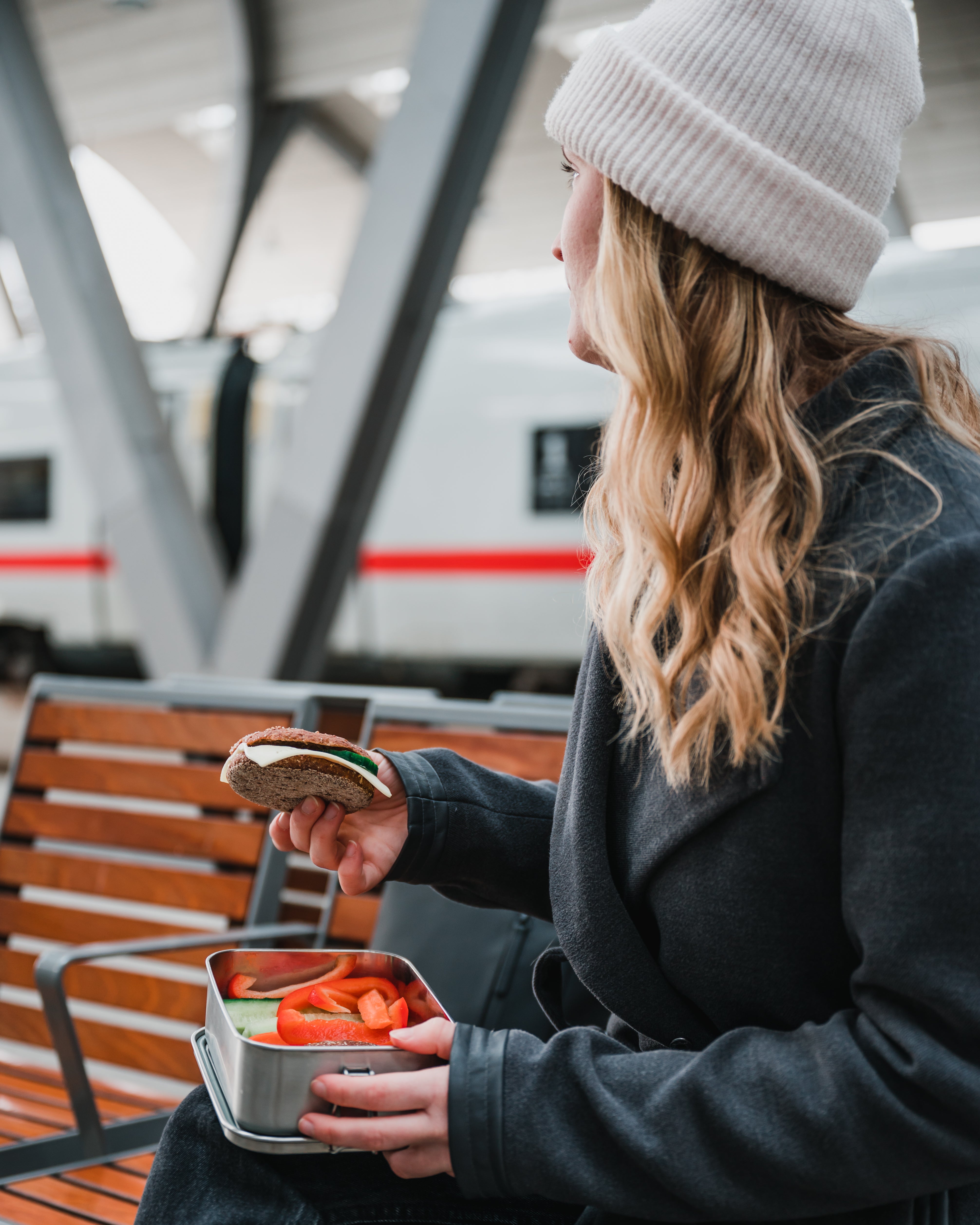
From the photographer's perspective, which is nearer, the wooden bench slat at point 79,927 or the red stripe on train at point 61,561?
the wooden bench slat at point 79,927

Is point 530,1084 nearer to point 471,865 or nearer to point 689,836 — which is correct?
point 689,836

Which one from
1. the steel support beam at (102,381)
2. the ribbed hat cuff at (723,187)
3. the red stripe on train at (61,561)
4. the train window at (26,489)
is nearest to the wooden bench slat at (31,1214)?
the ribbed hat cuff at (723,187)

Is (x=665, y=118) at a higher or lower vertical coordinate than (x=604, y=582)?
higher

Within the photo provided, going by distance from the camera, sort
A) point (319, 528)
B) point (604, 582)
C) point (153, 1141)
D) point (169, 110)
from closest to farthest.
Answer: point (604, 582) < point (153, 1141) < point (319, 528) < point (169, 110)

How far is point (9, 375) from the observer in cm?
859

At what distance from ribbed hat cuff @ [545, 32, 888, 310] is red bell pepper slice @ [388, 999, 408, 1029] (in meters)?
0.70

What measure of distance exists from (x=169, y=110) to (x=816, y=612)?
1208 cm

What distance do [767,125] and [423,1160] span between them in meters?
0.88

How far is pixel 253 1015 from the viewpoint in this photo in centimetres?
99

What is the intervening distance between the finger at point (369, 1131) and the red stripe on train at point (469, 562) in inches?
214

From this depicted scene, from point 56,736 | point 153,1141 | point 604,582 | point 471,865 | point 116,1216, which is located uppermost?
point 604,582

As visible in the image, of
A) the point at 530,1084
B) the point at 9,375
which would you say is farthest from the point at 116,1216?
the point at 9,375

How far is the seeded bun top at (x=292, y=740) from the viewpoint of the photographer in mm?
1069

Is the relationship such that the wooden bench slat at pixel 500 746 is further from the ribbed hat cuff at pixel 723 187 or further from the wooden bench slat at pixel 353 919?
the ribbed hat cuff at pixel 723 187
